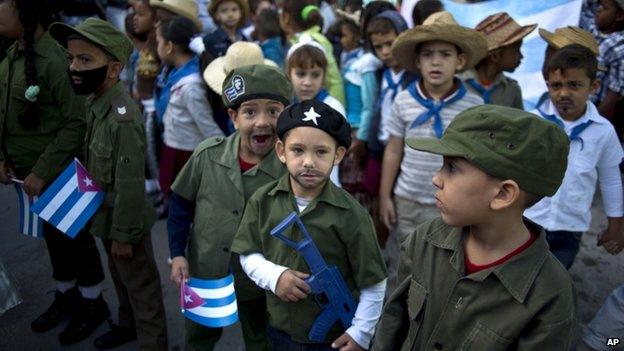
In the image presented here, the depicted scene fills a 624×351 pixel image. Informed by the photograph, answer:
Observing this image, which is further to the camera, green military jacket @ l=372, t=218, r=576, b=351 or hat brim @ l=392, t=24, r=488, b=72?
hat brim @ l=392, t=24, r=488, b=72

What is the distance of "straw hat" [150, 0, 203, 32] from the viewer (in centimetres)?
476

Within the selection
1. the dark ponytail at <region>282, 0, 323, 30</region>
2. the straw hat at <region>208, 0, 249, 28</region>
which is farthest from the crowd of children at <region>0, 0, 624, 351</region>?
the straw hat at <region>208, 0, 249, 28</region>

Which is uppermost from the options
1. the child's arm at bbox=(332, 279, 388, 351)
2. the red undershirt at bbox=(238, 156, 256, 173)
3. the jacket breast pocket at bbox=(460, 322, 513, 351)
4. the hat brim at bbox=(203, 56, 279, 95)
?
the jacket breast pocket at bbox=(460, 322, 513, 351)

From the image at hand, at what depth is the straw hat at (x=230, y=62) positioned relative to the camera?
3.59m

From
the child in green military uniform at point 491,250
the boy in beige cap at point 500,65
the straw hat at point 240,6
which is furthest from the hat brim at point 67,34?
the straw hat at point 240,6

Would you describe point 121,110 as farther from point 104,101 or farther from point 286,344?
point 286,344

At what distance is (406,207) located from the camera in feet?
10.3

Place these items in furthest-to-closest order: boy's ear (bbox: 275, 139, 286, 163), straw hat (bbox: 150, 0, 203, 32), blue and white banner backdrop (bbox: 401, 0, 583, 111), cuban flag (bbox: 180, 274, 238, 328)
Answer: straw hat (bbox: 150, 0, 203, 32) < blue and white banner backdrop (bbox: 401, 0, 583, 111) < cuban flag (bbox: 180, 274, 238, 328) < boy's ear (bbox: 275, 139, 286, 163)

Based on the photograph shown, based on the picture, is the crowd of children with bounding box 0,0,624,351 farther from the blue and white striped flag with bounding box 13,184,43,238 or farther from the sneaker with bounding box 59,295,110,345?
the blue and white striped flag with bounding box 13,184,43,238

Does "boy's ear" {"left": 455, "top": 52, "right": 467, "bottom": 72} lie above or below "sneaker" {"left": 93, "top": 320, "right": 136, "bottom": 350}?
above

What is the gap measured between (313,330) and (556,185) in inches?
43.5

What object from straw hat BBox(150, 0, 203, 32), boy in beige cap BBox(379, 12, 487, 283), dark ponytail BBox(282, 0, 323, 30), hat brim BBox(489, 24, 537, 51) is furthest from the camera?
dark ponytail BBox(282, 0, 323, 30)

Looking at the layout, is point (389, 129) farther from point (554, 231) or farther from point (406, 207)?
point (554, 231)

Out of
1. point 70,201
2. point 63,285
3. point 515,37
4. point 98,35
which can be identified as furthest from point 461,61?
point 63,285
